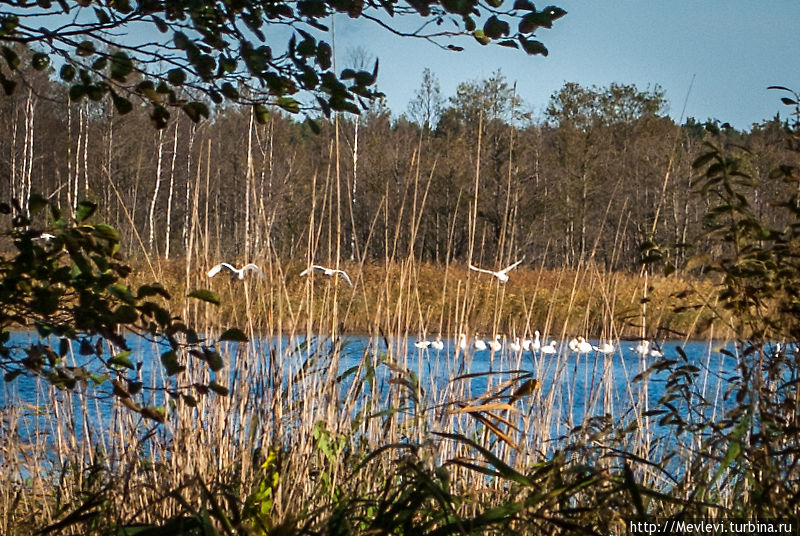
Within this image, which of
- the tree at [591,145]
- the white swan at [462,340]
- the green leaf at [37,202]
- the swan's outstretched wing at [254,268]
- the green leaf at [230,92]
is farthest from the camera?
the tree at [591,145]

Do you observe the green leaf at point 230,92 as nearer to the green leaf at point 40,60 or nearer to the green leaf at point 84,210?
the green leaf at point 84,210

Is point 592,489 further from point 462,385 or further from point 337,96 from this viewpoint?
point 337,96

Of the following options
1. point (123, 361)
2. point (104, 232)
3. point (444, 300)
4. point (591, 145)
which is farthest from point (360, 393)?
point (591, 145)

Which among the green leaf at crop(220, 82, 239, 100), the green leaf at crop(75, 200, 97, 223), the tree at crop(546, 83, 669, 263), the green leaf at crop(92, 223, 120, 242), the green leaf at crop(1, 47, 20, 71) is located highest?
the tree at crop(546, 83, 669, 263)

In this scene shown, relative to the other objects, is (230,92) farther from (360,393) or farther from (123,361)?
(360,393)

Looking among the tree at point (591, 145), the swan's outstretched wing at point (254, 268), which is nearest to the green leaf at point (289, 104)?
the swan's outstretched wing at point (254, 268)

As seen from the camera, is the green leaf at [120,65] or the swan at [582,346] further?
the swan at [582,346]

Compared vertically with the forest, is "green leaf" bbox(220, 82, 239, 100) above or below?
above

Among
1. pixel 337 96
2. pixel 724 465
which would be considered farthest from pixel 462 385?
pixel 337 96

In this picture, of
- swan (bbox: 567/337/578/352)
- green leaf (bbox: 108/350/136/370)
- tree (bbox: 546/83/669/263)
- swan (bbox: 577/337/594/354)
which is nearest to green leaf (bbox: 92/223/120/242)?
green leaf (bbox: 108/350/136/370)

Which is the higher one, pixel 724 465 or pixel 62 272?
pixel 62 272

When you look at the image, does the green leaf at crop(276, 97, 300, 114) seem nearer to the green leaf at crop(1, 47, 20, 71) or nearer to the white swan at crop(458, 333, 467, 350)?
the green leaf at crop(1, 47, 20, 71)

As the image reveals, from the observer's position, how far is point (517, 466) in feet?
7.36

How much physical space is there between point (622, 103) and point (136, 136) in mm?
14783
